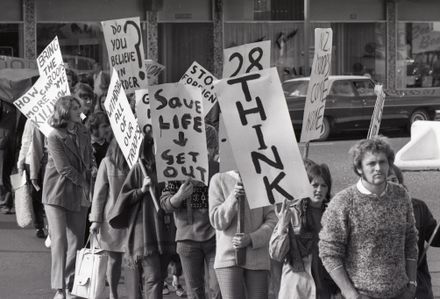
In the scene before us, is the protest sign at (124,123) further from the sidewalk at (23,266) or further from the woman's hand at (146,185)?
the sidewalk at (23,266)

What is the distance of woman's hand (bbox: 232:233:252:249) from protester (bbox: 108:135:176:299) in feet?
3.85

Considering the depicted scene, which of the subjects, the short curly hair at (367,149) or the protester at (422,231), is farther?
the protester at (422,231)

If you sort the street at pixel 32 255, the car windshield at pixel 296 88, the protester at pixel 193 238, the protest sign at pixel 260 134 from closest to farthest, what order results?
the protest sign at pixel 260 134 → the protester at pixel 193 238 → the street at pixel 32 255 → the car windshield at pixel 296 88

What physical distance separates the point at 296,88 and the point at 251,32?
18.9 feet

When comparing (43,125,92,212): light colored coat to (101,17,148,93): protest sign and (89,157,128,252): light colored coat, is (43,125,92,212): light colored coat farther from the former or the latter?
(101,17,148,93): protest sign

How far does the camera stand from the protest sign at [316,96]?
24.1 feet

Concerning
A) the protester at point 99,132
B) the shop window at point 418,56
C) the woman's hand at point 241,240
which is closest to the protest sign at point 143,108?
the protester at point 99,132

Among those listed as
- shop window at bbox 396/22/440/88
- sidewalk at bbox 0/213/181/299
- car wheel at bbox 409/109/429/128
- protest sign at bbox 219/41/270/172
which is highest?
shop window at bbox 396/22/440/88

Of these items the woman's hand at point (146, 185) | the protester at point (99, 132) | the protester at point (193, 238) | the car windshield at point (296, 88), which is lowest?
the protester at point (193, 238)

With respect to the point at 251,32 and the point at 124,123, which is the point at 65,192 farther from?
the point at 251,32

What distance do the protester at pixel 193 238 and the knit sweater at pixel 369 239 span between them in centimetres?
169

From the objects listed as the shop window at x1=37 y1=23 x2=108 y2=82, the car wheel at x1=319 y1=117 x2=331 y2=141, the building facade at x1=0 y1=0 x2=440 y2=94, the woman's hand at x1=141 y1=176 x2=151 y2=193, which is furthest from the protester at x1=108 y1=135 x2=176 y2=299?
the building facade at x1=0 y1=0 x2=440 y2=94

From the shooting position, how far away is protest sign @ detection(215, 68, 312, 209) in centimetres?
568

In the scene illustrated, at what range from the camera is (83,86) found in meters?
10.6
